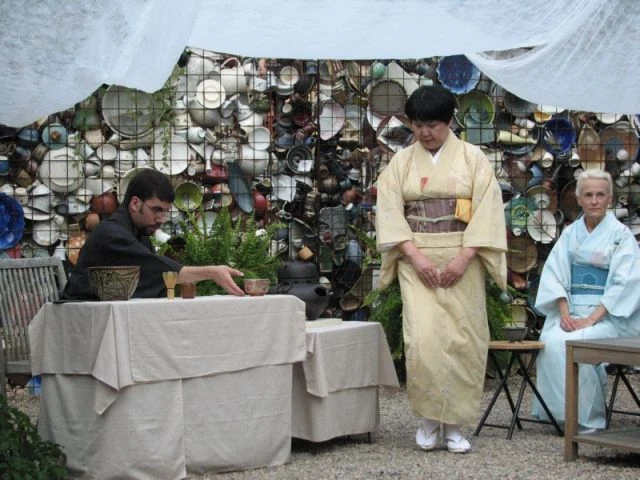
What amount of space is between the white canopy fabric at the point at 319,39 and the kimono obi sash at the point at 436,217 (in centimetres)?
75

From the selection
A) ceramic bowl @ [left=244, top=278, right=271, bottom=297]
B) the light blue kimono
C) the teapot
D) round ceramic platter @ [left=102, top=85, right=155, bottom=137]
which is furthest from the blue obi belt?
round ceramic platter @ [left=102, top=85, right=155, bottom=137]

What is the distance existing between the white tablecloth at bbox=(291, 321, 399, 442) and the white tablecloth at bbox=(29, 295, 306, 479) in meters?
0.18

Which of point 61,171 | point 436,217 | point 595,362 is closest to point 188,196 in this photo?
point 61,171

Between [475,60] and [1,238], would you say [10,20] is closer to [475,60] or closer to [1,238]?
[475,60]

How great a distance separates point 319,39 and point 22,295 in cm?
212

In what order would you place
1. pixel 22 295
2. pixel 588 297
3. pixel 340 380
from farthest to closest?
pixel 22 295, pixel 588 297, pixel 340 380

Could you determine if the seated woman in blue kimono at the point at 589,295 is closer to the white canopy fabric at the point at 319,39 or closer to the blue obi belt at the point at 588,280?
the blue obi belt at the point at 588,280

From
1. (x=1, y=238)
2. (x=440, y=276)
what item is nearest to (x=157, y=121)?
(x=1, y=238)

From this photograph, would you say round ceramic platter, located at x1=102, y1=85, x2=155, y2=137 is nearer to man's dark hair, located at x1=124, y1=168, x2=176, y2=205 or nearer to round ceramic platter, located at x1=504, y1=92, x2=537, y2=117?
round ceramic platter, located at x1=504, y1=92, x2=537, y2=117

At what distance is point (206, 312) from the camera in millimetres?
4227

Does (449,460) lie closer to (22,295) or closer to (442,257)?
(442,257)

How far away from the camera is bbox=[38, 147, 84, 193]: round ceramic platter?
720 cm

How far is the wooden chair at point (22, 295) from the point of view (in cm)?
570

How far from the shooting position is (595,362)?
4625 millimetres
